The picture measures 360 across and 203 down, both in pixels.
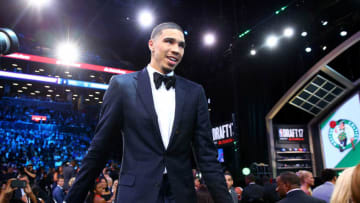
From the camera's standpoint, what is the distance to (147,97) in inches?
55.9

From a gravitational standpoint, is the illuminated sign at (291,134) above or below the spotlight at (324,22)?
below

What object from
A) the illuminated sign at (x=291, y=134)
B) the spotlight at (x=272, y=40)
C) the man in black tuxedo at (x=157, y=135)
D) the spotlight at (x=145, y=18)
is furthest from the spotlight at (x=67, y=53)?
the man in black tuxedo at (x=157, y=135)

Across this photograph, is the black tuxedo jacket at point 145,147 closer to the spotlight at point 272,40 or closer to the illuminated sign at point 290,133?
the spotlight at point 272,40

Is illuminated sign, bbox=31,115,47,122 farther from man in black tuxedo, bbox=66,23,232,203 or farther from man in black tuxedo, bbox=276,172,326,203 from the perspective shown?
man in black tuxedo, bbox=66,23,232,203

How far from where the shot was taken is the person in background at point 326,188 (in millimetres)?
4465

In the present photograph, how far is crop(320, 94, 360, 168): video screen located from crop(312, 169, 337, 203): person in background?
6.51m

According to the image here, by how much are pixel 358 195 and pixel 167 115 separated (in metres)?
0.84

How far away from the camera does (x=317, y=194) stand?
460cm

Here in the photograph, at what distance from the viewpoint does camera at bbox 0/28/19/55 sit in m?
2.99

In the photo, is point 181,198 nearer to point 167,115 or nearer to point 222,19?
point 167,115

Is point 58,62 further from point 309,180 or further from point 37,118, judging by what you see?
point 309,180

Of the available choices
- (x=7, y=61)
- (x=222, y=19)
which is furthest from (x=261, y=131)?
(x=7, y=61)

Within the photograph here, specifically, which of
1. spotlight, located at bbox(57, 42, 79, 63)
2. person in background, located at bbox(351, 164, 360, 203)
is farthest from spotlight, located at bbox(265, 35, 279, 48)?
person in background, located at bbox(351, 164, 360, 203)

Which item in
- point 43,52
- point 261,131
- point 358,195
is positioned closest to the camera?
point 358,195
